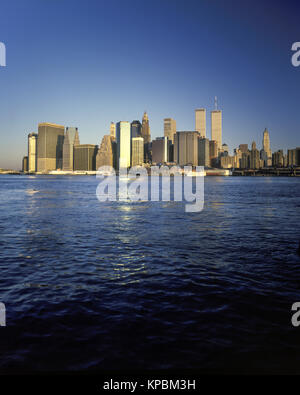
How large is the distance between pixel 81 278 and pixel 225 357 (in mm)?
10266

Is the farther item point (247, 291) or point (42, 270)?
point (42, 270)

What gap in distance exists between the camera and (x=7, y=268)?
66.3 ft

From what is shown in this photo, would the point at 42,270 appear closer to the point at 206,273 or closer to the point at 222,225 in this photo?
the point at 206,273

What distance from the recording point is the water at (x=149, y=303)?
10.2 metres

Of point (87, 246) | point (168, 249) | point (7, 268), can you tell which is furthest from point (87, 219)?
point (7, 268)

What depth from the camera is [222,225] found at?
38.7 metres

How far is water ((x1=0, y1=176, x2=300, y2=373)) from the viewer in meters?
10.2

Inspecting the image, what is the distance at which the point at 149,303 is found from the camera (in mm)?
14516

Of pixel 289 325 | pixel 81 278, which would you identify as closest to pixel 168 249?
pixel 81 278

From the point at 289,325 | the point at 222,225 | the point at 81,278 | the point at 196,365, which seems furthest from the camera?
the point at 222,225

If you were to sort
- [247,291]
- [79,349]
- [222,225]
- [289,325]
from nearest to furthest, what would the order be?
[79,349] < [289,325] < [247,291] < [222,225]

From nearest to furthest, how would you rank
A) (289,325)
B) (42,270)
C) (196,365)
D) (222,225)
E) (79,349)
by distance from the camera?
(196,365), (79,349), (289,325), (42,270), (222,225)

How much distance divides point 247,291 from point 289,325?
3.56 metres

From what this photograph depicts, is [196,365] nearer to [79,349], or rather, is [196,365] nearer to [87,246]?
[79,349]
